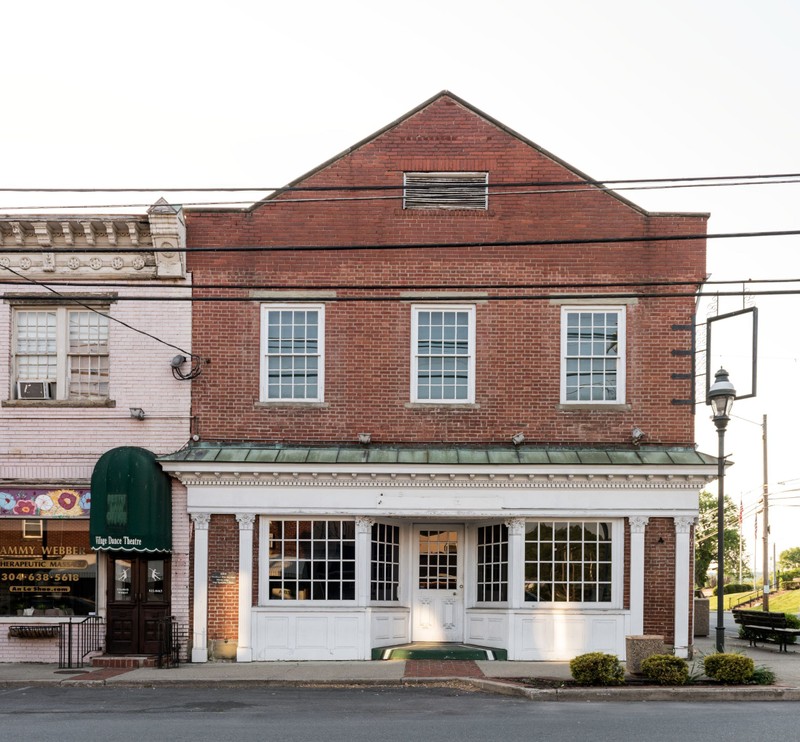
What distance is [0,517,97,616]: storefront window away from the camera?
19188 mm

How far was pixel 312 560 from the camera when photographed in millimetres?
19000

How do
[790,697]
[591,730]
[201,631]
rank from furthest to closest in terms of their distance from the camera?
[201,631] → [790,697] → [591,730]

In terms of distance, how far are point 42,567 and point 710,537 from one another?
2332 inches

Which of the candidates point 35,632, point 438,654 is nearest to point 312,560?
point 438,654

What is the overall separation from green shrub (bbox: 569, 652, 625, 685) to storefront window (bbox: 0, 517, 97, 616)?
8.88 metres

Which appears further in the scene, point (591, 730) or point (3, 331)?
point (3, 331)

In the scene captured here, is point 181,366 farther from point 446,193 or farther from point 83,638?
point 446,193

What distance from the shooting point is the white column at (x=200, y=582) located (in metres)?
18.7

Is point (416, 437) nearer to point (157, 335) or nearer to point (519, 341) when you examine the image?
point (519, 341)

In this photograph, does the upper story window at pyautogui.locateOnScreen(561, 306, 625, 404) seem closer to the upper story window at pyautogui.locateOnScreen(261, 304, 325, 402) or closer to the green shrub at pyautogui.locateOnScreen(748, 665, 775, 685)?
the upper story window at pyautogui.locateOnScreen(261, 304, 325, 402)

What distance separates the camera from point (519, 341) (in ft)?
63.6

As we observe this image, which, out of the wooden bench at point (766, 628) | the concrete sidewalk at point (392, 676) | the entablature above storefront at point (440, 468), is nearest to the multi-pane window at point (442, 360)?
the entablature above storefront at point (440, 468)

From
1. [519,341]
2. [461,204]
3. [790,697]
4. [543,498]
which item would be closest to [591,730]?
[790,697]

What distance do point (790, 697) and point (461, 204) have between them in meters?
9.80
